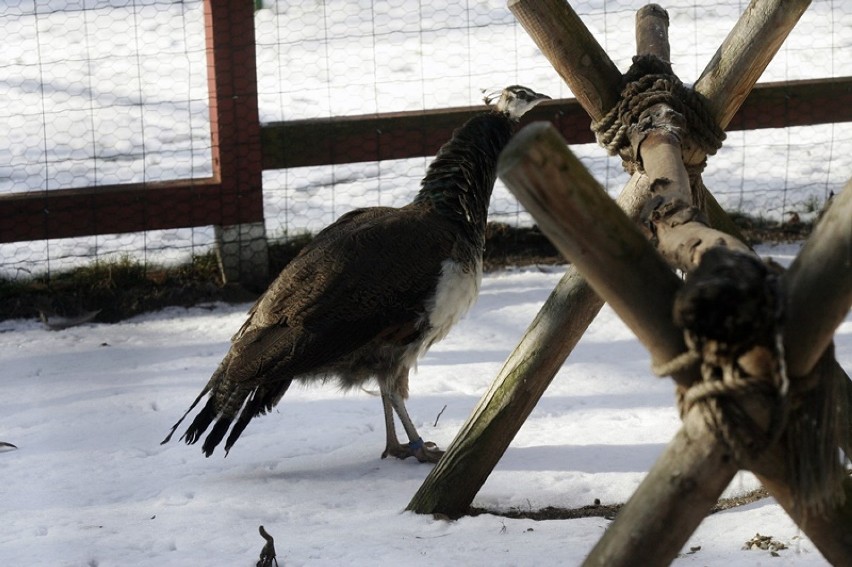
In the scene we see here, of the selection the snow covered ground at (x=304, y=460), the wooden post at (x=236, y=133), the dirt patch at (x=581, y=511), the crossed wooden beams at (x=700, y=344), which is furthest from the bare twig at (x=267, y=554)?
the wooden post at (x=236, y=133)

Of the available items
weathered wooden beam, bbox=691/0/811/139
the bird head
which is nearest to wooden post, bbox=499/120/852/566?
weathered wooden beam, bbox=691/0/811/139

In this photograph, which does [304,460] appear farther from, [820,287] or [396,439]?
[820,287]

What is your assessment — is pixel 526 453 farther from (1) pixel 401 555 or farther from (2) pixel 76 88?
(2) pixel 76 88

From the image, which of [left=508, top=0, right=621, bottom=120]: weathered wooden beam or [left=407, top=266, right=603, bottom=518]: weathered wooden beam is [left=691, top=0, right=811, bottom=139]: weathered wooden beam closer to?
[left=508, top=0, right=621, bottom=120]: weathered wooden beam

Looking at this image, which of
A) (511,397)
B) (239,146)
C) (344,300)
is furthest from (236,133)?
(511,397)

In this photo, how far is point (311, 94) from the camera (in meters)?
9.29

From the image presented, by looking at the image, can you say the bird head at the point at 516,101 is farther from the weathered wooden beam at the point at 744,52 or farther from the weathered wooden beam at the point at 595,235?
the weathered wooden beam at the point at 595,235

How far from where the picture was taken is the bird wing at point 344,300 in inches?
168

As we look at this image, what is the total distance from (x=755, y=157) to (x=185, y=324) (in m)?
4.15

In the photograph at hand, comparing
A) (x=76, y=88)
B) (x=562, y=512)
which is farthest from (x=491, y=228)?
(x=76, y=88)

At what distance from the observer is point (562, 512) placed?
158 inches

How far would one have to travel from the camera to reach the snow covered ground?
3.62m

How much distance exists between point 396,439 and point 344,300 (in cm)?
68

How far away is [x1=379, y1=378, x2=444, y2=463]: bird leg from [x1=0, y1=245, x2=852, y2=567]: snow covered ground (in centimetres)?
5
